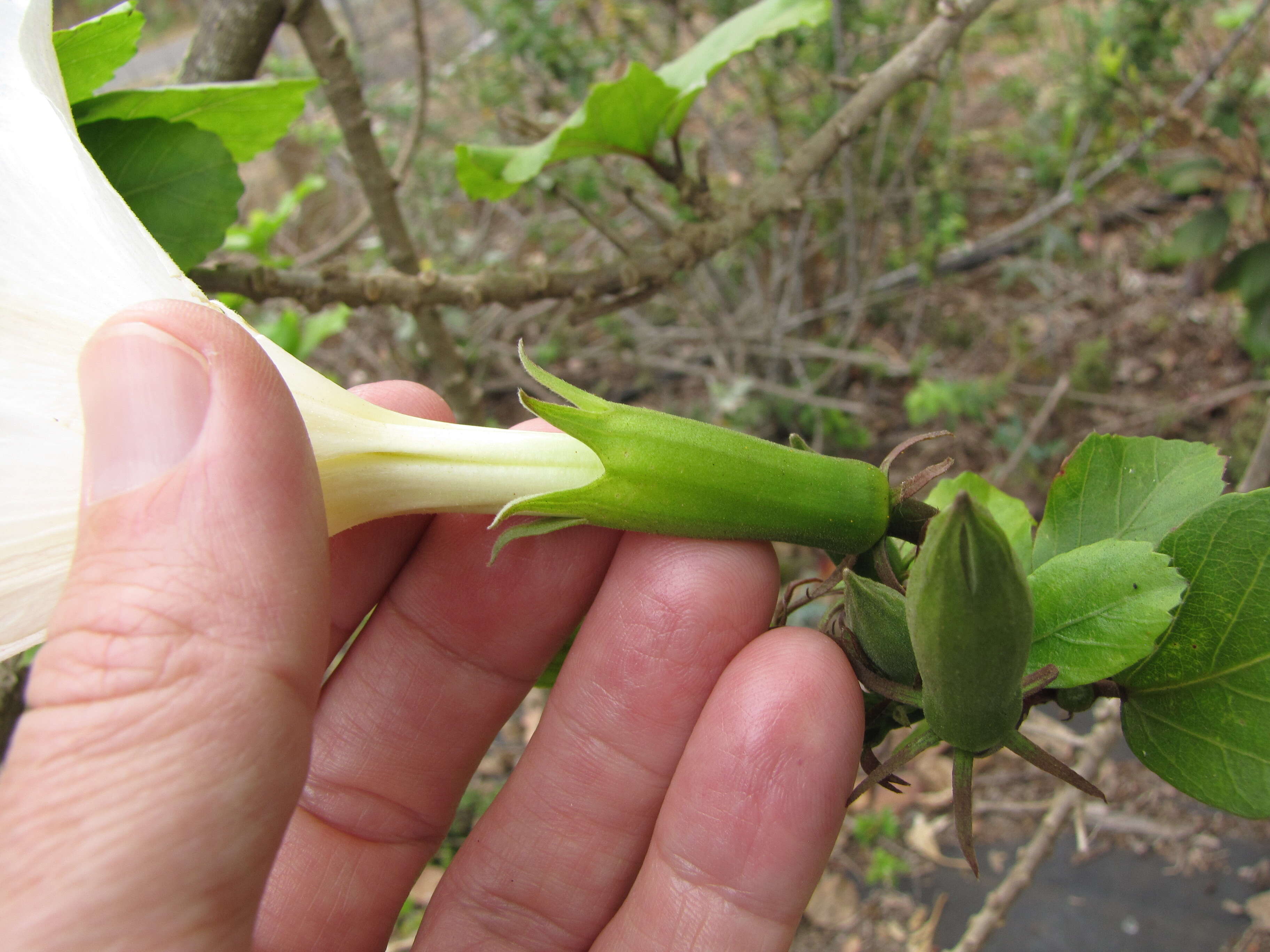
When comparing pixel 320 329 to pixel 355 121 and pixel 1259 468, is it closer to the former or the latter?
pixel 355 121

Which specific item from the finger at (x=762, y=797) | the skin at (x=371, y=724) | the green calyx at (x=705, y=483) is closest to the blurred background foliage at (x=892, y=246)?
the skin at (x=371, y=724)

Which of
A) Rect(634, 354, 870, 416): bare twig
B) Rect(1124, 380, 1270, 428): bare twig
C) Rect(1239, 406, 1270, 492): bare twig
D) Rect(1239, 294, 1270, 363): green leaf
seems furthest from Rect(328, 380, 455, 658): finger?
Rect(1239, 294, 1270, 363): green leaf

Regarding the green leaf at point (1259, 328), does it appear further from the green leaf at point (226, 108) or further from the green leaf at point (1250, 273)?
the green leaf at point (226, 108)

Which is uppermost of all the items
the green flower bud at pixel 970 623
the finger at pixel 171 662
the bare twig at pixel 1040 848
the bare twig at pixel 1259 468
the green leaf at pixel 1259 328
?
the finger at pixel 171 662

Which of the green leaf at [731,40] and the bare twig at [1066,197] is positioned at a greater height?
the green leaf at [731,40]

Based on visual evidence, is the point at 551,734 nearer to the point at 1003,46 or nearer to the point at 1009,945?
the point at 1009,945

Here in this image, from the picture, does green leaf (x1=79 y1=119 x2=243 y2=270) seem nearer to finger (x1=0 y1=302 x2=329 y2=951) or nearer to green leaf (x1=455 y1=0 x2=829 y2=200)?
green leaf (x1=455 y1=0 x2=829 y2=200)

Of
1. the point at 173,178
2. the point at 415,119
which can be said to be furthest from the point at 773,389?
the point at 173,178
